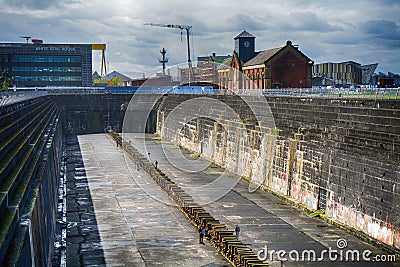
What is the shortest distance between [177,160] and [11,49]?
82.0 metres

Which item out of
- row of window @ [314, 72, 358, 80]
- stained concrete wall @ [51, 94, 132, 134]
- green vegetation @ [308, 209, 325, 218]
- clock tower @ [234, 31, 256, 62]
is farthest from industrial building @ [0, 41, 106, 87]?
green vegetation @ [308, 209, 325, 218]

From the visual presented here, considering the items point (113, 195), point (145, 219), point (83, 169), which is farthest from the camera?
point (83, 169)

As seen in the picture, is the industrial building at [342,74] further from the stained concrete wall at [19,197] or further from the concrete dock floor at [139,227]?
the stained concrete wall at [19,197]

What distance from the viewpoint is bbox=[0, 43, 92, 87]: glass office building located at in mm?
128000

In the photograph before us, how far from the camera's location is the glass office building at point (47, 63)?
128000mm

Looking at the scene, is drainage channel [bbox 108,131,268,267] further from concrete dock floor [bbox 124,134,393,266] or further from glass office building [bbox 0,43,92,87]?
glass office building [bbox 0,43,92,87]

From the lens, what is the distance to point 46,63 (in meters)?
131

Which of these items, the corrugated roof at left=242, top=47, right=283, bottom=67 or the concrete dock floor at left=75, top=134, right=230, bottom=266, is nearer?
the concrete dock floor at left=75, top=134, right=230, bottom=266

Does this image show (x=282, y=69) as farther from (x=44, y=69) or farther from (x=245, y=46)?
(x=44, y=69)

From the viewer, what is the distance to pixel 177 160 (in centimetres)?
5959

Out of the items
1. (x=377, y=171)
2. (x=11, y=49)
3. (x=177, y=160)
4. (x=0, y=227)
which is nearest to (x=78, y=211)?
(x=377, y=171)

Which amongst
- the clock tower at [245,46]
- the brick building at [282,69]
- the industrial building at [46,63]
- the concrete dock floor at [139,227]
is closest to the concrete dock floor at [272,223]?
the concrete dock floor at [139,227]

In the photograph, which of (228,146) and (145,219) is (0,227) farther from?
(228,146)

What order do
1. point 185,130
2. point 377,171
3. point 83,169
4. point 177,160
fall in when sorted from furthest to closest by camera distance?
point 185,130 → point 177,160 → point 83,169 → point 377,171
